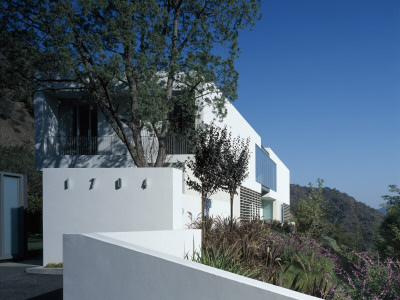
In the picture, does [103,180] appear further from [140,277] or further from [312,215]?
[312,215]

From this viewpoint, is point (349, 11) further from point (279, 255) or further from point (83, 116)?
point (83, 116)

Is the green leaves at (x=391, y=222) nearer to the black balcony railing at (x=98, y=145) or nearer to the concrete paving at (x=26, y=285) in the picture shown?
the black balcony railing at (x=98, y=145)

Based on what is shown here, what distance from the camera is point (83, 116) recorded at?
19406 mm

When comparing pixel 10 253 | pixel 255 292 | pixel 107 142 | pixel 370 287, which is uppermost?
pixel 107 142

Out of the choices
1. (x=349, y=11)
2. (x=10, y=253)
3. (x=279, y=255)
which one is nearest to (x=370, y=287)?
(x=279, y=255)

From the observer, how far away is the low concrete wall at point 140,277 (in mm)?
3804

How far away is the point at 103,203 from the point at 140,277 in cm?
649

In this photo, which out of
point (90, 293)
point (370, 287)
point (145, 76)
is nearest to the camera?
point (90, 293)

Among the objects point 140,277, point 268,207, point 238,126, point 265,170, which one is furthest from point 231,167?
point 268,207

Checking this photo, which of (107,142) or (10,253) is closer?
(10,253)

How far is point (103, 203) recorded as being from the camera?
428 inches

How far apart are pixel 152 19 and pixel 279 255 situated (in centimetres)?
968

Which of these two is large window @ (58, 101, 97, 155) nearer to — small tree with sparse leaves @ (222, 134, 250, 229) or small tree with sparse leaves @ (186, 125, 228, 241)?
small tree with sparse leaves @ (186, 125, 228, 241)

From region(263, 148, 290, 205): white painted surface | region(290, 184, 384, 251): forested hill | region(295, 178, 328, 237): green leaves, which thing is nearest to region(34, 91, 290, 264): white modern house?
region(295, 178, 328, 237): green leaves
